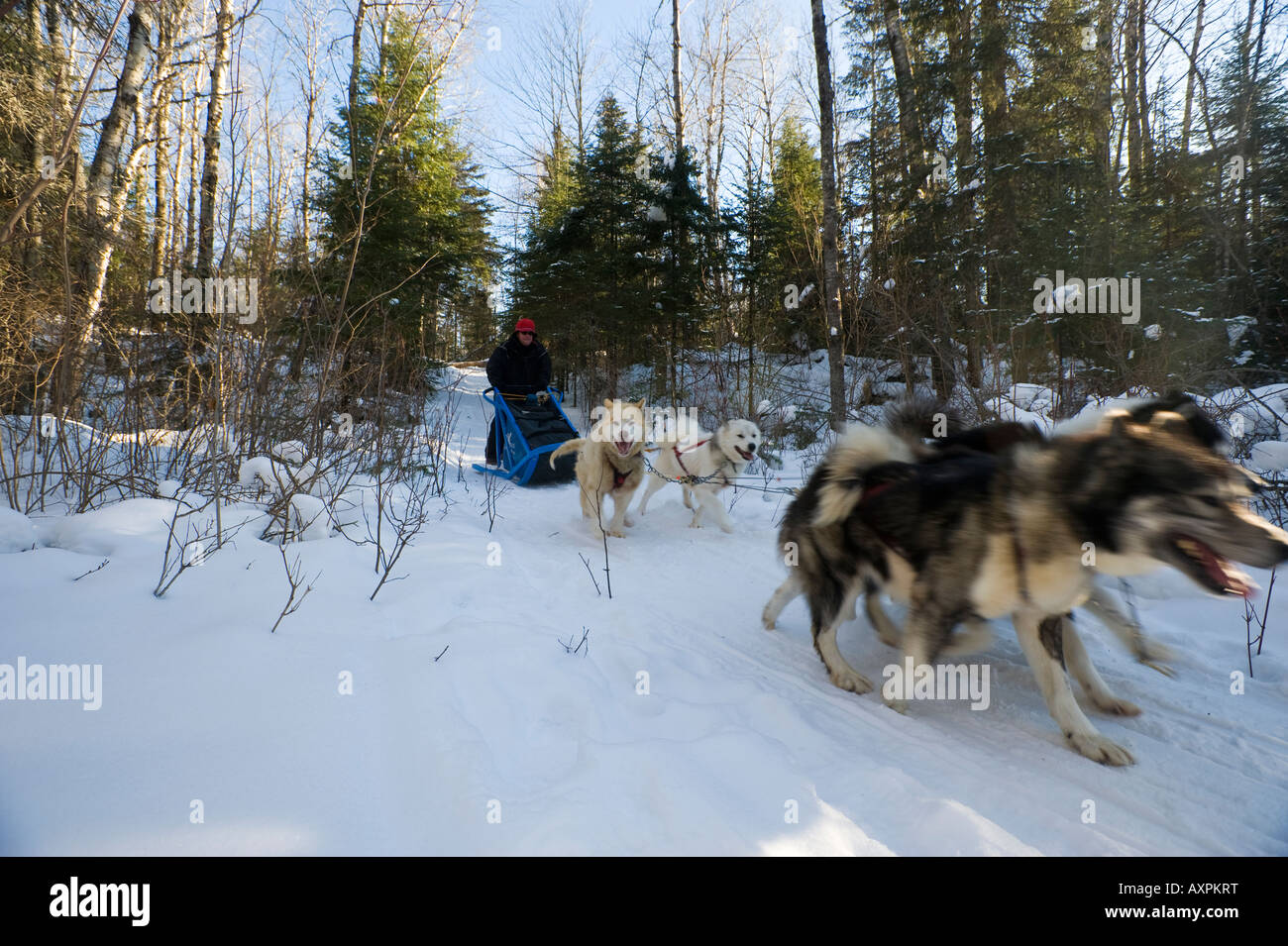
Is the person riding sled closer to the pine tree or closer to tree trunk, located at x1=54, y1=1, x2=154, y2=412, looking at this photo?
A: the pine tree

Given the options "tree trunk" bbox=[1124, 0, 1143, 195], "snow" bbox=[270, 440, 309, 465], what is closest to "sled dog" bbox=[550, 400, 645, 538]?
"snow" bbox=[270, 440, 309, 465]

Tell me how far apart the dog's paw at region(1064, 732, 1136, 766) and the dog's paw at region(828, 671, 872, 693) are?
0.69m

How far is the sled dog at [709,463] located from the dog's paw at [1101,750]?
3221 mm

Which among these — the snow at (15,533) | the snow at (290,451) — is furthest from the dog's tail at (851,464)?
the snow at (290,451)

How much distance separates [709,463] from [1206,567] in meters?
4.09

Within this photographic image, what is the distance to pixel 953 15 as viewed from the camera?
9398mm

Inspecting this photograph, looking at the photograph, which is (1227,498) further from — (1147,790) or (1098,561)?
(1147,790)

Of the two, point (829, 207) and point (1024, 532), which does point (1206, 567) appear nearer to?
point (1024, 532)

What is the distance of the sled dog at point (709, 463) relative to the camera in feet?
17.4

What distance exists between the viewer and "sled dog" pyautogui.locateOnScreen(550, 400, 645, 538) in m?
4.93

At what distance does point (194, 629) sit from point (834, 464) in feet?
8.18
